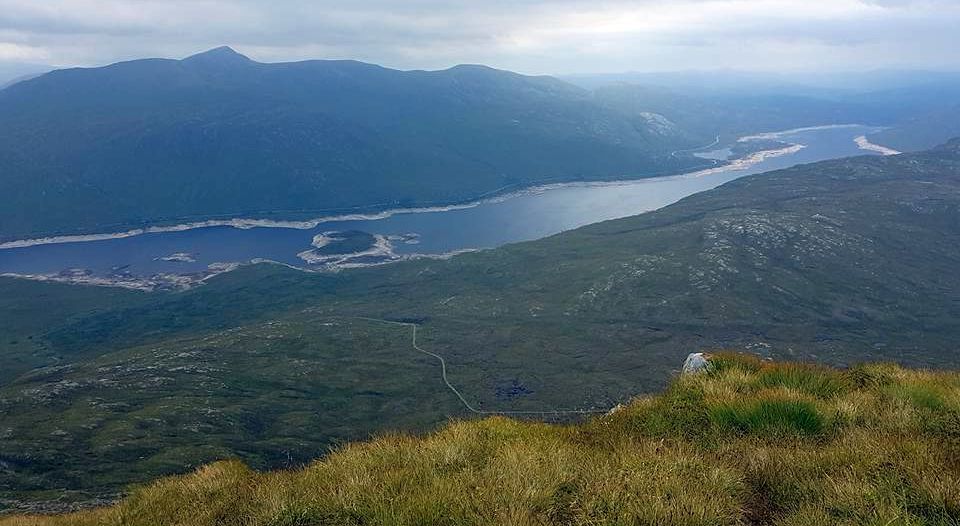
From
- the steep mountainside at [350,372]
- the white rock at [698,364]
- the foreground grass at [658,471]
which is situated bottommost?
the steep mountainside at [350,372]

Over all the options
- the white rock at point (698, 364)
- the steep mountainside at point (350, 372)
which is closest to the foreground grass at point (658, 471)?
the white rock at point (698, 364)

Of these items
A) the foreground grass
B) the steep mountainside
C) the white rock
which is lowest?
the steep mountainside

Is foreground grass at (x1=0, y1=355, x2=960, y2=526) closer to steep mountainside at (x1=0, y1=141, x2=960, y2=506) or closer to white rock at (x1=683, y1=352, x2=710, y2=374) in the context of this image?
white rock at (x1=683, y1=352, x2=710, y2=374)

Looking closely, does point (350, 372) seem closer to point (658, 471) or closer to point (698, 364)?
point (698, 364)

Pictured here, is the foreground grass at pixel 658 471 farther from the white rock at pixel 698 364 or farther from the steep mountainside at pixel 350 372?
the steep mountainside at pixel 350 372

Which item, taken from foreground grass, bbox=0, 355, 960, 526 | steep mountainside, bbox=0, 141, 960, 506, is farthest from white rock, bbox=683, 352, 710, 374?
steep mountainside, bbox=0, 141, 960, 506

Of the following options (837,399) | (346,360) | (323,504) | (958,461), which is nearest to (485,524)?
(323,504)

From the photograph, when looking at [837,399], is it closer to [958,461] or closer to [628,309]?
[958,461]

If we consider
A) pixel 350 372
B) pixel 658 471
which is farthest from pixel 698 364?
pixel 350 372

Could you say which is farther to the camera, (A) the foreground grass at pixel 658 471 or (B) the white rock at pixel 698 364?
(B) the white rock at pixel 698 364
